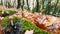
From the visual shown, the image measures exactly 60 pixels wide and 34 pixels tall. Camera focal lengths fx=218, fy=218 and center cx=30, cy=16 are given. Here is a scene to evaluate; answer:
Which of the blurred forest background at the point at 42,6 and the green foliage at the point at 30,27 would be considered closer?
the green foliage at the point at 30,27

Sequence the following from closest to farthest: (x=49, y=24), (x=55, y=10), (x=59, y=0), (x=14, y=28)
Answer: (x=14, y=28) → (x=49, y=24) → (x=55, y=10) → (x=59, y=0)

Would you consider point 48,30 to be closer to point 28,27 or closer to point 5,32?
point 28,27

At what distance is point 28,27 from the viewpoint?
2943 mm

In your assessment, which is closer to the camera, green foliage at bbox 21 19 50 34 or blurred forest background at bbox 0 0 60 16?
green foliage at bbox 21 19 50 34

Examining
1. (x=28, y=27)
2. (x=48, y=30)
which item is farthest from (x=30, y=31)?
(x=48, y=30)

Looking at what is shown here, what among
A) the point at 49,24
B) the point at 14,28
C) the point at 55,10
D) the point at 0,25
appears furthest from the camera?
the point at 55,10

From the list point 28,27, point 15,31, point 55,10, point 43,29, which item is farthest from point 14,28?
point 55,10

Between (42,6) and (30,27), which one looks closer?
(30,27)

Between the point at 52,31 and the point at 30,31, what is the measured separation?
1.28ft

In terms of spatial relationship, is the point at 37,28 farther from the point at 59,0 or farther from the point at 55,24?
the point at 59,0

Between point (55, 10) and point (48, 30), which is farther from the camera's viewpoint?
point (55, 10)

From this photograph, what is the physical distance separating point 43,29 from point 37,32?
7.5 inches

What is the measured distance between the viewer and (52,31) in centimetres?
313

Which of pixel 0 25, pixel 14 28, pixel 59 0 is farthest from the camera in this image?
pixel 59 0
